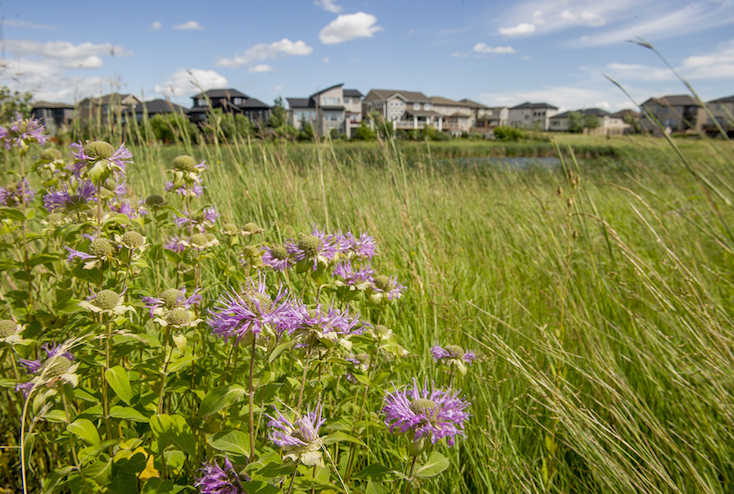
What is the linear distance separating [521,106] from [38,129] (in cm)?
8339

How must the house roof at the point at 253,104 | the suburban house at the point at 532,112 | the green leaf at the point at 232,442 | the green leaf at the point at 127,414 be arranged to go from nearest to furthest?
the green leaf at the point at 232,442, the green leaf at the point at 127,414, the house roof at the point at 253,104, the suburban house at the point at 532,112

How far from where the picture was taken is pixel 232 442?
0.88 meters

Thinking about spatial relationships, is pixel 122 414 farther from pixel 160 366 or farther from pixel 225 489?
pixel 225 489

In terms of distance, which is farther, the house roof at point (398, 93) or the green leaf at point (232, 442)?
the house roof at point (398, 93)

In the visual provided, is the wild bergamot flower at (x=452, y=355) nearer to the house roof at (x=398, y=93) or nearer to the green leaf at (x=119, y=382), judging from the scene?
the green leaf at (x=119, y=382)

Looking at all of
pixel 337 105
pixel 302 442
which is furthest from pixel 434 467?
pixel 337 105

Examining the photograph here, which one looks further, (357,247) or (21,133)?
(21,133)

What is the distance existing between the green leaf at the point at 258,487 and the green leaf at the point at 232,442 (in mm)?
61

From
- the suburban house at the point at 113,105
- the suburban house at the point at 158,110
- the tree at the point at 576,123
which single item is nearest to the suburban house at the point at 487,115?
the tree at the point at 576,123

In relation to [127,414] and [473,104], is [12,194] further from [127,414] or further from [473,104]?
[473,104]

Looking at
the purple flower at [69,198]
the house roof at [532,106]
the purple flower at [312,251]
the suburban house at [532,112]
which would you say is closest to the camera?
the purple flower at [312,251]

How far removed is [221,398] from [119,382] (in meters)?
0.37

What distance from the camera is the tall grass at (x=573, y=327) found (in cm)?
129

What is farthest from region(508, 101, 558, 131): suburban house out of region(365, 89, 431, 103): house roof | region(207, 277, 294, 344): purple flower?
region(207, 277, 294, 344): purple flower
